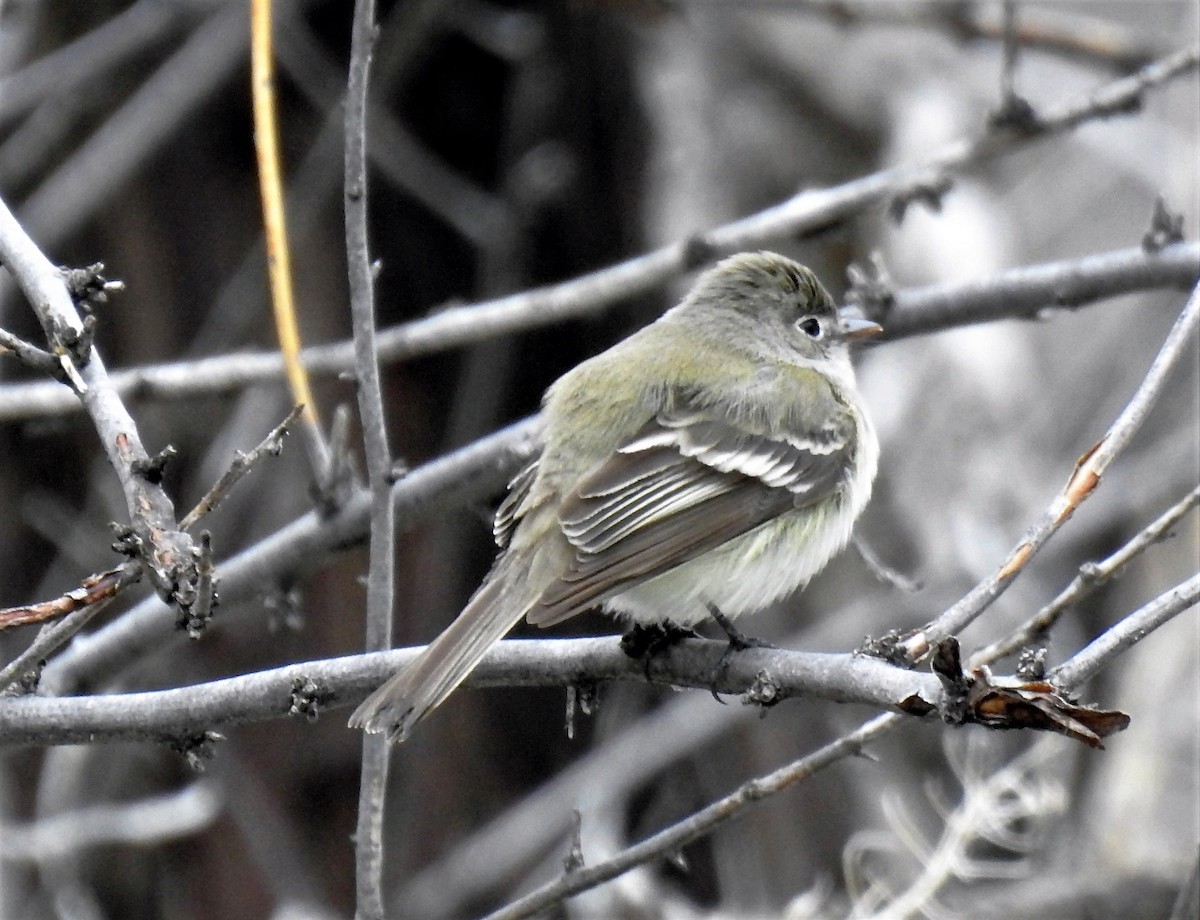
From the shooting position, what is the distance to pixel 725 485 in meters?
3.83

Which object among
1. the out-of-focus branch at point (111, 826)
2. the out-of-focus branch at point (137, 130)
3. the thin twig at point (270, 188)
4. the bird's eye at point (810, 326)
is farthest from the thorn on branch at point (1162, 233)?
the out-of-focus branch at point (137, 130)

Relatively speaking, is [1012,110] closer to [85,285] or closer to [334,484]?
[334,484]

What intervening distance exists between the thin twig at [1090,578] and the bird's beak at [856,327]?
1647 mm

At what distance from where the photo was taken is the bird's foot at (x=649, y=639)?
3084 mm

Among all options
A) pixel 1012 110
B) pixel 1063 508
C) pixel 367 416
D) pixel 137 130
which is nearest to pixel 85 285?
pixel 367 416

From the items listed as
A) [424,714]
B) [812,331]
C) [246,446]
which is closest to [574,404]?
[812,331]

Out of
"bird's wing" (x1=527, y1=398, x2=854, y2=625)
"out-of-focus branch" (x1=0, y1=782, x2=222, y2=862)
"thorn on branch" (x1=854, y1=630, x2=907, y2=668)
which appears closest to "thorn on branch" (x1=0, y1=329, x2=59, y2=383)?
"bird's wing" (x1=527, y1=398, x2=854, y2=625)

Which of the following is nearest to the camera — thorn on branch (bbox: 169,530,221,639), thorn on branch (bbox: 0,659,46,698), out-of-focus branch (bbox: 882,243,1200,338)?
thorn on branch (bbox: 169,530,221,639)

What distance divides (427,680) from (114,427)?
680 millimetres

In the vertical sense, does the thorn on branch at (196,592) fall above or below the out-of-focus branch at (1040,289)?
below

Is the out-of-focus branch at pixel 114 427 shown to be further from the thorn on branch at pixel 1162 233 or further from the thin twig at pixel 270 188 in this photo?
the thorn on branch at pixel 1162 233

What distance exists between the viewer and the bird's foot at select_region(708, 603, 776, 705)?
2.99m

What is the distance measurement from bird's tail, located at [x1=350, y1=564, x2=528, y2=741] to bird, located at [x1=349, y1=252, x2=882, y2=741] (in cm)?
1

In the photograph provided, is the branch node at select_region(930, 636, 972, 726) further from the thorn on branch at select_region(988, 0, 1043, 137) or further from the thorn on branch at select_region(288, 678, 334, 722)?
the thorn on branch at select_region(988, 0, 1043, 137)
